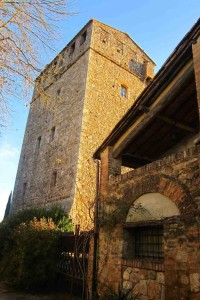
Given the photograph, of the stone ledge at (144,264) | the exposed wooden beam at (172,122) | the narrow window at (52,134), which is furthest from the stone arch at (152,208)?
the narrow window at (52,134)

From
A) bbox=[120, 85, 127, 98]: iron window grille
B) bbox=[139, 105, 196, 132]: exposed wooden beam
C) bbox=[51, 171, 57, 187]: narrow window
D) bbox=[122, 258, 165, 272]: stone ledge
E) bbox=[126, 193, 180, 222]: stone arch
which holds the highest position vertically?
bbox=[120, 85, 127, 98]: iron window grille

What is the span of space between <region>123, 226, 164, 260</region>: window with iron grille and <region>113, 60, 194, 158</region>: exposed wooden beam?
7.67ft

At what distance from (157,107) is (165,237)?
9.53ft

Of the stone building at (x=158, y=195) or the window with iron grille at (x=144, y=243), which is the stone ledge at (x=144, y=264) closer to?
the stone building at (x=158, y=195)

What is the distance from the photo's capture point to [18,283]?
26.6 feet

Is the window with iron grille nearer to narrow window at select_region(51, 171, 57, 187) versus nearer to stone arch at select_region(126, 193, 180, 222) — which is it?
stone arch at select_region(126, 193, 180, 222)

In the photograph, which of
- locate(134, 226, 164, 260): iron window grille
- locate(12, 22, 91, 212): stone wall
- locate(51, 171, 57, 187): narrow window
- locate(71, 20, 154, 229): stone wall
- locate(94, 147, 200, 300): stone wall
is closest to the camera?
locate(94, 147, 200, 300): stone wall

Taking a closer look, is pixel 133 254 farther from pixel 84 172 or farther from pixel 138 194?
pixel 84 172

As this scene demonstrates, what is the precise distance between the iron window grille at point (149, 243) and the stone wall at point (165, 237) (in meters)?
0.28

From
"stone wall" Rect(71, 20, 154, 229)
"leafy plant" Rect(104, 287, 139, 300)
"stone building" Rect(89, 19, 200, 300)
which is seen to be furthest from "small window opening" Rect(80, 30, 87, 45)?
"leafy plant" Rect(104, 287, 139, 300)

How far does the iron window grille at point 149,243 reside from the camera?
17.4 ft

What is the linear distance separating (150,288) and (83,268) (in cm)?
295

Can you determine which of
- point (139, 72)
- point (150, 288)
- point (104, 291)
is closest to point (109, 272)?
point (104, 291)

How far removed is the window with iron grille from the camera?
531 cm
